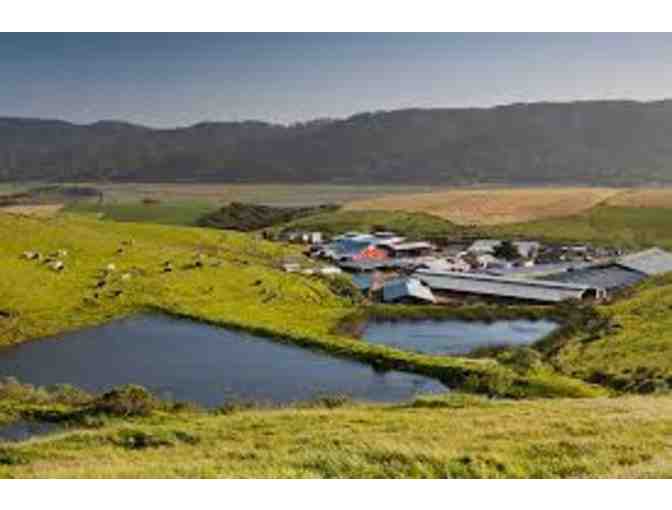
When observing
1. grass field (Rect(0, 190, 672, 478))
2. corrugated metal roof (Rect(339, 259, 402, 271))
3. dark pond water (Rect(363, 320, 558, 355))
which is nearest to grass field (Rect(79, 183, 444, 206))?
grass field (Rect(0, 190, 672, 478))

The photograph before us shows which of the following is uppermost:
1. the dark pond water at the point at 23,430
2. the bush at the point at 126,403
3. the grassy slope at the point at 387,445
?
the grassy slope at the point at 387,445

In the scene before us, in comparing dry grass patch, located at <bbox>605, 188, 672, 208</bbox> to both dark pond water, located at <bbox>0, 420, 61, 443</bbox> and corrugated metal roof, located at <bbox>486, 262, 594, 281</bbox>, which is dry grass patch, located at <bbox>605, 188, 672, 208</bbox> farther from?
dark pond water, located at <bbox>0, 420, 61, 443</bbox>

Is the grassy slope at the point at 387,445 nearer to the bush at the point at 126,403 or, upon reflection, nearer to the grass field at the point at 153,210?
the bush at the point at 126,403

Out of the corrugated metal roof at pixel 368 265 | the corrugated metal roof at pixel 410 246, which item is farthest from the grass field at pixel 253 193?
the corrugated metal roof at pixel 368 265

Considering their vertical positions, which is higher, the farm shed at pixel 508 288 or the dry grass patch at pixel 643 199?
the dry grass patch at pixel 643 199

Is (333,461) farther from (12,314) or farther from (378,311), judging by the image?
(378,311)

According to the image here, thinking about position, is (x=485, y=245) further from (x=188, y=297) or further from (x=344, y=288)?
(x=188, y=297)

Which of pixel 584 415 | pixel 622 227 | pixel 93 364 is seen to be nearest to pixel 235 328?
pixel 93 364
